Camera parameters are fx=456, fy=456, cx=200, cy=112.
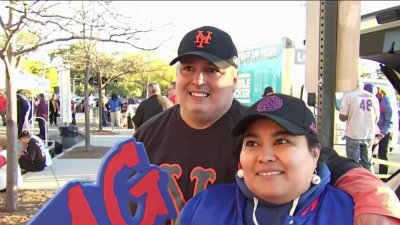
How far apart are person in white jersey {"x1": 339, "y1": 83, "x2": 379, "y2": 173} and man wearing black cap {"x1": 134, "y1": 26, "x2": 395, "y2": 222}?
538cm

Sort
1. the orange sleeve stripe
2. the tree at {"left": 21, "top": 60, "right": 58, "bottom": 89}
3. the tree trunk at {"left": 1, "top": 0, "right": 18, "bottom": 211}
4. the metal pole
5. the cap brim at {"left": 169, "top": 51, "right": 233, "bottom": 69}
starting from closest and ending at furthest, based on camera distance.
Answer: the orange sleeve stripe, the cap brim at {"left": 169, "top": 51, "right": 233, "bottom": 69}, the metal pole, the tree trunk at {"left": 1, "top": 0, "right": 18, "bottom": 211}, the tree at {"left": 21, "top": 60, "right": 58, "bottom": 89}

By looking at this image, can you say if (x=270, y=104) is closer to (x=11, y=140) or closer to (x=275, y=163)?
(x=275, y=163)

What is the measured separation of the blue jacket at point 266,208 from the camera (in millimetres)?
1526

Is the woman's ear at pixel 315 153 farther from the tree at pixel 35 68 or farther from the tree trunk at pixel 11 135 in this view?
the tree at pixel 35 68

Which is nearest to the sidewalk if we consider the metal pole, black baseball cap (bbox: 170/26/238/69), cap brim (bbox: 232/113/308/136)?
the metal pole

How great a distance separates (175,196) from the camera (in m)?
1.98

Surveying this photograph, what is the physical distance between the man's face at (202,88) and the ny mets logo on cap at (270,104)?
0.43 meters

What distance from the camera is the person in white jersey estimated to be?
7023 millimetres

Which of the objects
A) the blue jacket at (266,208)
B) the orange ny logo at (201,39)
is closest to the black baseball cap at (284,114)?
the blue jacket at (266,208)

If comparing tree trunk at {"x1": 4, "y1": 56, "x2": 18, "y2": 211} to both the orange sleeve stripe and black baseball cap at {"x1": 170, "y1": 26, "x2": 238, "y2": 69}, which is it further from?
the orange sleeve stripe

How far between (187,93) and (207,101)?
0.32ft

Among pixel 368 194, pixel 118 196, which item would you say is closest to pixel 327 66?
pixel 368 194

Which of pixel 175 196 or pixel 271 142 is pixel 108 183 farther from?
pixel 271 142

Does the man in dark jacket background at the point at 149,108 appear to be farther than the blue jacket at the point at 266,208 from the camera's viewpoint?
Yes
